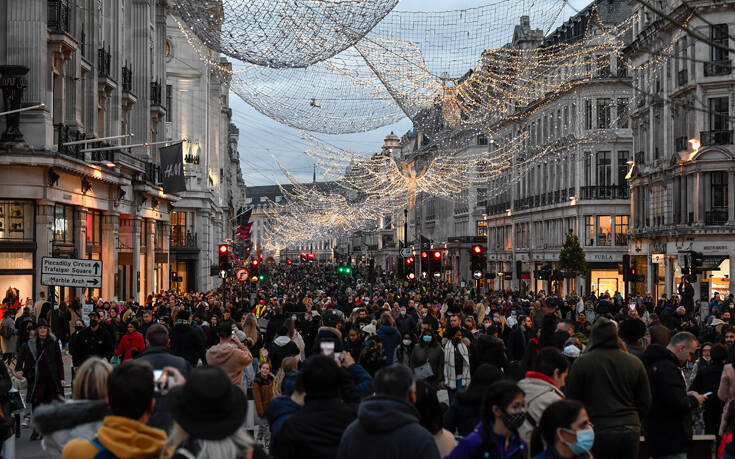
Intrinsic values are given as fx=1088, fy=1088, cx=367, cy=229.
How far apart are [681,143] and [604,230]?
17.7 m

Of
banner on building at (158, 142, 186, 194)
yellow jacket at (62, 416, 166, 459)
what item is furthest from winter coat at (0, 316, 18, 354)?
banner on building at (158, 142, 186, 194)

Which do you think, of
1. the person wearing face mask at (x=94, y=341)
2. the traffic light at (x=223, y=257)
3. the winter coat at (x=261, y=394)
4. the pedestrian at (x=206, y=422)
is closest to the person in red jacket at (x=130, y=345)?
the person wearing face mask at (x=94, y=341)

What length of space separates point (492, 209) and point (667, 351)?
74269 millimetres

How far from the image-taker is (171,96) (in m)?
63.4

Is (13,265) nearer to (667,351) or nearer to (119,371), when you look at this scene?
(667,351)

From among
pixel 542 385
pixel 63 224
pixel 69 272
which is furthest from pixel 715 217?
pixel 542 385

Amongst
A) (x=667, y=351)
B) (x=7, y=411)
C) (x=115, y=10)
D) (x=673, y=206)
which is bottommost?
(x=7, y=411)

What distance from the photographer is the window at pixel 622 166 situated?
197 feet

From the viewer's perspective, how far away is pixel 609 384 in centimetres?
774

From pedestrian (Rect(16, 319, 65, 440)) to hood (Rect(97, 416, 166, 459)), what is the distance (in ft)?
30.1

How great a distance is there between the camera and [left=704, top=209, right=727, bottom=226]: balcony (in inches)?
1636

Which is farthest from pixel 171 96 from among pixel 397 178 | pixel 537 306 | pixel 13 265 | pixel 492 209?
pixel 537 306

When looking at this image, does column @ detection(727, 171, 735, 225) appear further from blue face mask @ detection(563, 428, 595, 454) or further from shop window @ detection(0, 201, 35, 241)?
blue face mask @ detection(563, 428, 595, 454)

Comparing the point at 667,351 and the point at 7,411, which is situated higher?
the point at 667,351
